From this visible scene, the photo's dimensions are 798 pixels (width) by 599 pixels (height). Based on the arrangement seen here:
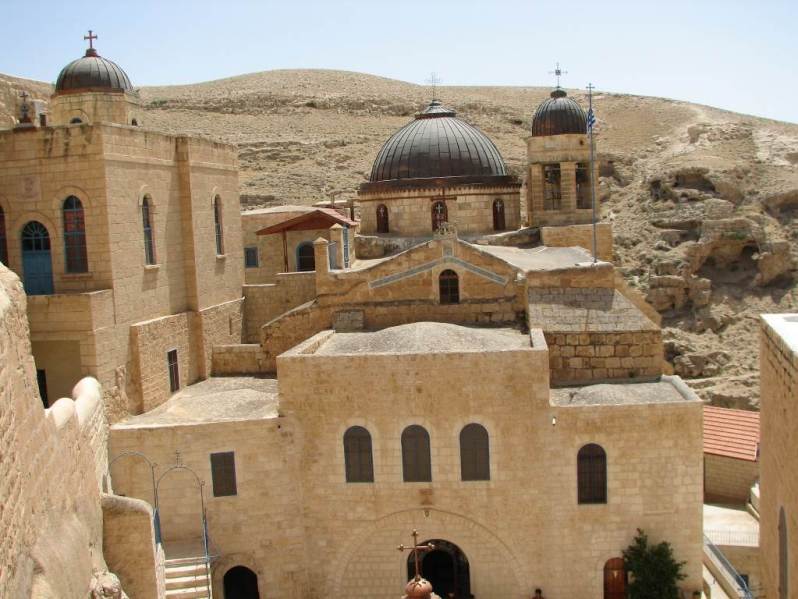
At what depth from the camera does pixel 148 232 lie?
16672 mm

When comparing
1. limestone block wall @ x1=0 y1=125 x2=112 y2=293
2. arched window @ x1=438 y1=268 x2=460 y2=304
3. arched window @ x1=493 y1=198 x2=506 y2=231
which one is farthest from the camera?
arched window @ x1=493 y1=198 x2=506 y2=231

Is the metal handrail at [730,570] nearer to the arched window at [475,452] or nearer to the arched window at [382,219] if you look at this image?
the arched window at [475,452]

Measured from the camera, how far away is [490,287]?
Result: 17.4 meters

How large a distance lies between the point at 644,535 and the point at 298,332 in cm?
769

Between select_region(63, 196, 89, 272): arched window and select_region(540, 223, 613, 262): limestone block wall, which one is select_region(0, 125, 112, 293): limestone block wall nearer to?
select_region(63, 196, 89, 272): arched window

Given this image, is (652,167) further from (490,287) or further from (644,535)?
(644,535)

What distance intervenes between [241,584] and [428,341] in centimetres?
524

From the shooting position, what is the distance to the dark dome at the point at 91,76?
2247cm

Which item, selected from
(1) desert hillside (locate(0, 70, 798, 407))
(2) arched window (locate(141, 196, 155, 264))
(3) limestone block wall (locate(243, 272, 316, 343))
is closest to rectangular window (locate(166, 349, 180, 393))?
(2) arched window (locate(141, 196, 155, 264))

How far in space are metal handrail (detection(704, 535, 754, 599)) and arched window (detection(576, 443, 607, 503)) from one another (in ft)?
8.04

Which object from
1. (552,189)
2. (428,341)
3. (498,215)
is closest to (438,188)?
(498,215)

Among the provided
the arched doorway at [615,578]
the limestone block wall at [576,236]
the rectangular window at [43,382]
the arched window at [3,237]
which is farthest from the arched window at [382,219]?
the arched doorway at [615,578]

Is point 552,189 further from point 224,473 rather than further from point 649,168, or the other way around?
point 649,168

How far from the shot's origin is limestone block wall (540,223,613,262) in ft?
74.9
